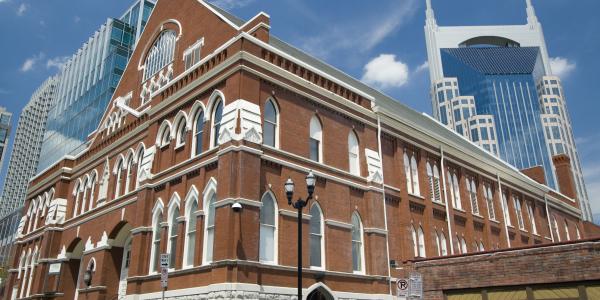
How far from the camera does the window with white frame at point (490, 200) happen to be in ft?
115

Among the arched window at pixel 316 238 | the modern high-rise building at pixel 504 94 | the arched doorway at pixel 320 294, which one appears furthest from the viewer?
the modern high-rise building at pixel 504 94

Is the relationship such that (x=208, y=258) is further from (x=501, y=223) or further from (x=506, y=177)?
(x=506, y=177)

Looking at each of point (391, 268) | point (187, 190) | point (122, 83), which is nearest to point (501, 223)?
point (391, 268)

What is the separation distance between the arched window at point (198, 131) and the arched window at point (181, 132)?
2.78 ft

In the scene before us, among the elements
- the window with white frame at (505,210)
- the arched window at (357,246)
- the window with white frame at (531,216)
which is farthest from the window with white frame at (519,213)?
the arched window at (357,246)

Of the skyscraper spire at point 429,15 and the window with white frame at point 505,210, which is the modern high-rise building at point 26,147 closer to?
the skyscraper spire at point 429,15

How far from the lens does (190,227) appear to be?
20375 mm

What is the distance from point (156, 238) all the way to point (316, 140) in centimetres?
823

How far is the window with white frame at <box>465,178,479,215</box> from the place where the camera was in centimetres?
3331

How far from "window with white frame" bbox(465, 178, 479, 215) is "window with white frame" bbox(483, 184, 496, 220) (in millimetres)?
1234

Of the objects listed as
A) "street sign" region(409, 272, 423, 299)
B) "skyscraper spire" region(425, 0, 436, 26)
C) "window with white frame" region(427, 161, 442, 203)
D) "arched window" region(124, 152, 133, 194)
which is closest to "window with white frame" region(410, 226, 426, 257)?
"window with white frame" region(427, 161, 442, 203)

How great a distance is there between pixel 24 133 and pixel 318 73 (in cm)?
16733

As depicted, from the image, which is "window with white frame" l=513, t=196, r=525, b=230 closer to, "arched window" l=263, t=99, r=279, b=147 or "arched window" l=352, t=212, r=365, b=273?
"arched window" l=352, t=212, r=365, b=273

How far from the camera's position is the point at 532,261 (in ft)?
51.2
